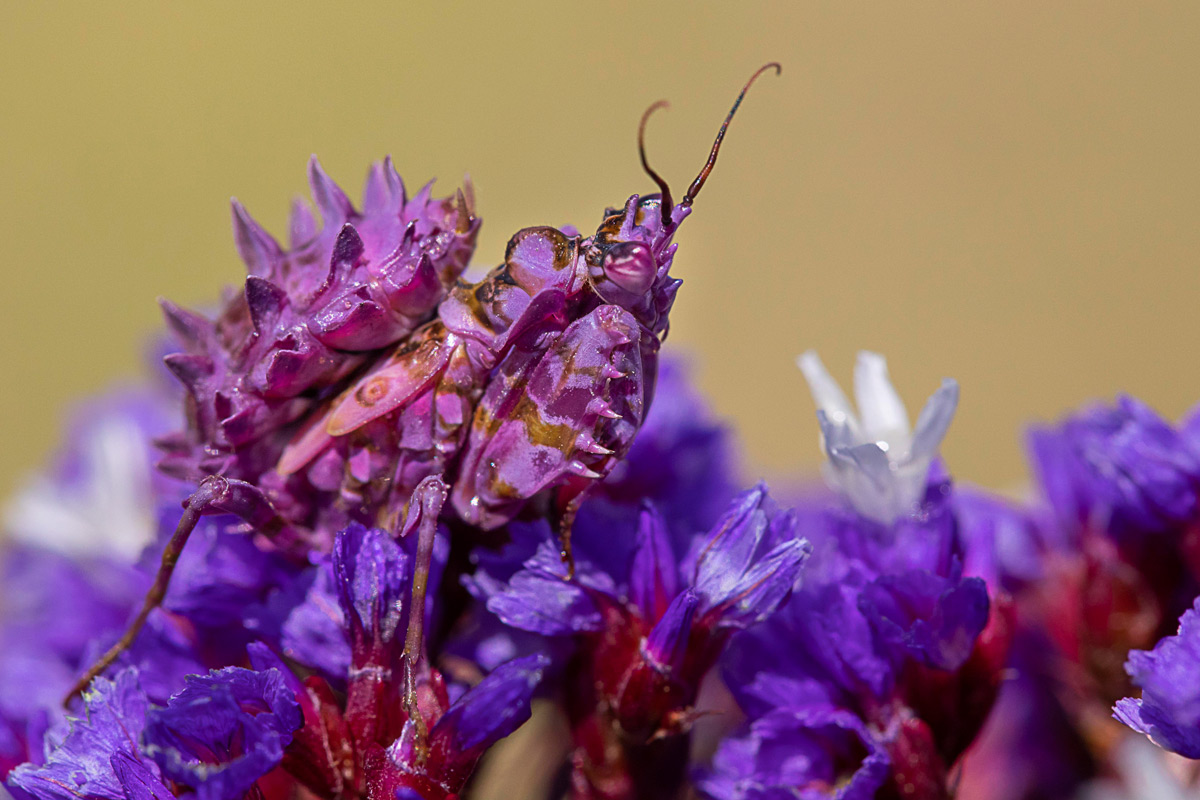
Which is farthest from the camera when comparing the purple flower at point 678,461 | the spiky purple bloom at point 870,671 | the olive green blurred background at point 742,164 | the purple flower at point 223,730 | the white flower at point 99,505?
the olive green blurred background at point 742,164

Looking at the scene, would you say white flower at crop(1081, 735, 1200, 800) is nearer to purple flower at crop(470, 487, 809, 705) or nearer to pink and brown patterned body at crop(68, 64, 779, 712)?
purple flower at crop(470, 487, 809, 705)

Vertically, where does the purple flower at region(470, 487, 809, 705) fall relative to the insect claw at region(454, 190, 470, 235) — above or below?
below

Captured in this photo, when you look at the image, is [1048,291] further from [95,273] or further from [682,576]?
[682,576]

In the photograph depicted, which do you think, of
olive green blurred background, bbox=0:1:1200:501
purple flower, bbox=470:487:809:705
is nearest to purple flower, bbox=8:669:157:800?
purple flower, bbox=470:487:809:705

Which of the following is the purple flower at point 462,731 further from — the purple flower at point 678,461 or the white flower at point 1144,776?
the white flower at point 1144,776

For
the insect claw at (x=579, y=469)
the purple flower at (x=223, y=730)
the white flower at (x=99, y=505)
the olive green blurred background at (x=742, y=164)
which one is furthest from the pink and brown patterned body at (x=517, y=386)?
the olive green blurred background at (x=742, y=164)

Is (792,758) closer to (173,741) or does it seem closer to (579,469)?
(579,469)

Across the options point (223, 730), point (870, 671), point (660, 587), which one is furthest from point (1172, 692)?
point (223, 730)
